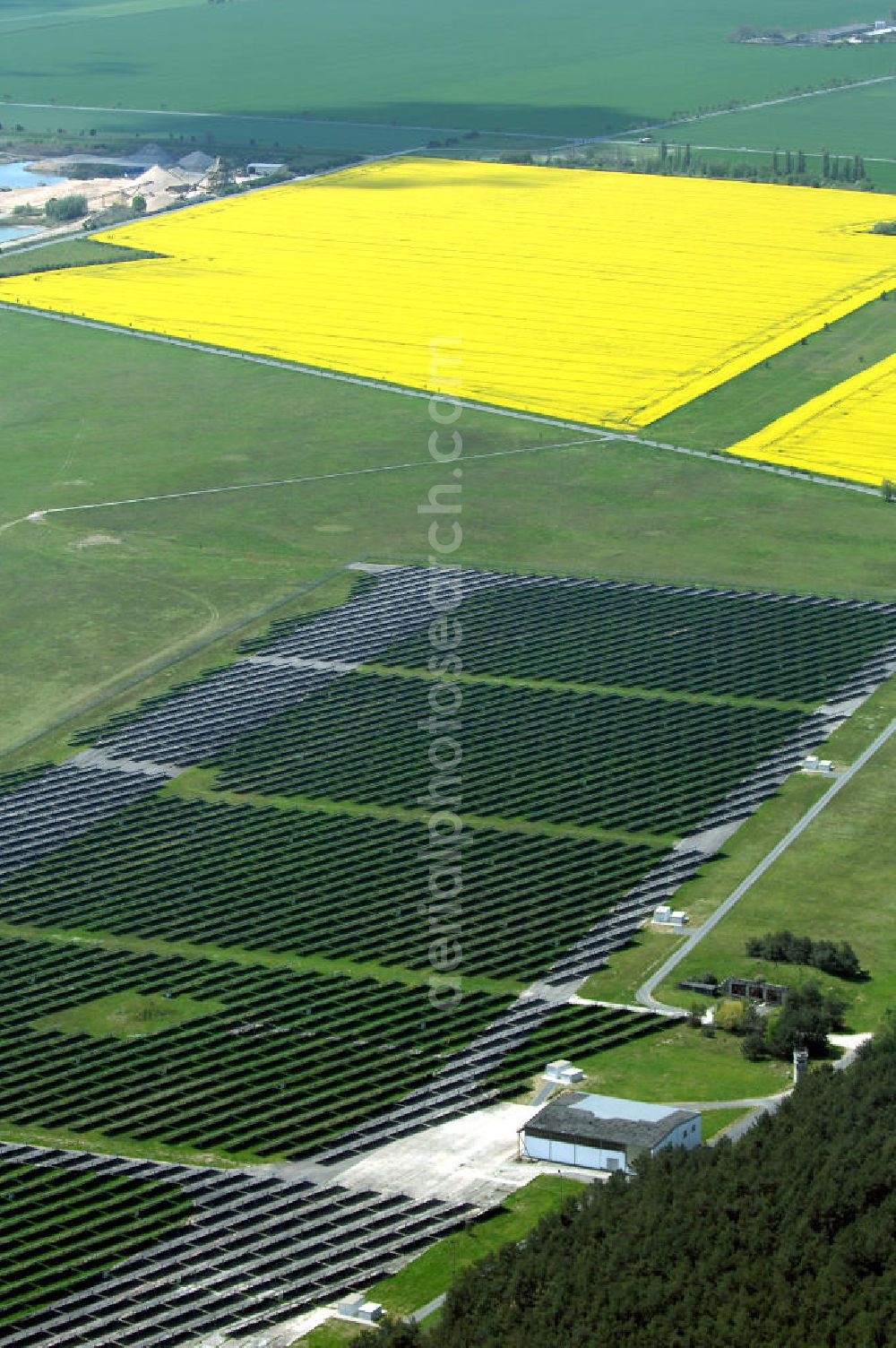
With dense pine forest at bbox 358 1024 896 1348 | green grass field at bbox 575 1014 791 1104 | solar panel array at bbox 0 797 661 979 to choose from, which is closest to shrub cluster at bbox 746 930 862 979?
green grass field at bbox 575 1014 791 1104

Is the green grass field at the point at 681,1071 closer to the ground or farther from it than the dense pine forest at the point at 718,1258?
closer to the ground

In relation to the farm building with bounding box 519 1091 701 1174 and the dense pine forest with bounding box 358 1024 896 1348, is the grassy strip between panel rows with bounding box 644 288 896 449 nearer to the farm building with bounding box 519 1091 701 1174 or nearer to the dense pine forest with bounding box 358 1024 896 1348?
the farm building with bounding box 519 1091 701 1174

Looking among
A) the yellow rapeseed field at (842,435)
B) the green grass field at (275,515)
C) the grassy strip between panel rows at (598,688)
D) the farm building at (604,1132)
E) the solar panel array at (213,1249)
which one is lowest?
the solar panel array at (213,1249)

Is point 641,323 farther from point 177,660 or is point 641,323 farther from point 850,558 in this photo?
point 177,660

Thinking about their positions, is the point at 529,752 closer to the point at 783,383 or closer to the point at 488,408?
the point at 488,408

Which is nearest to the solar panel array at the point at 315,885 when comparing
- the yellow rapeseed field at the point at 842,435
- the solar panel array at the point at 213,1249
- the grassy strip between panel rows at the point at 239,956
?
the grassy strip between panel rows at the point at 239,956

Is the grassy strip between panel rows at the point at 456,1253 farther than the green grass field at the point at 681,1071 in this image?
No

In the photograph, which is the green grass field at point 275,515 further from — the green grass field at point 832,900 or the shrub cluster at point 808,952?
the shrub cluster at point 808,952
